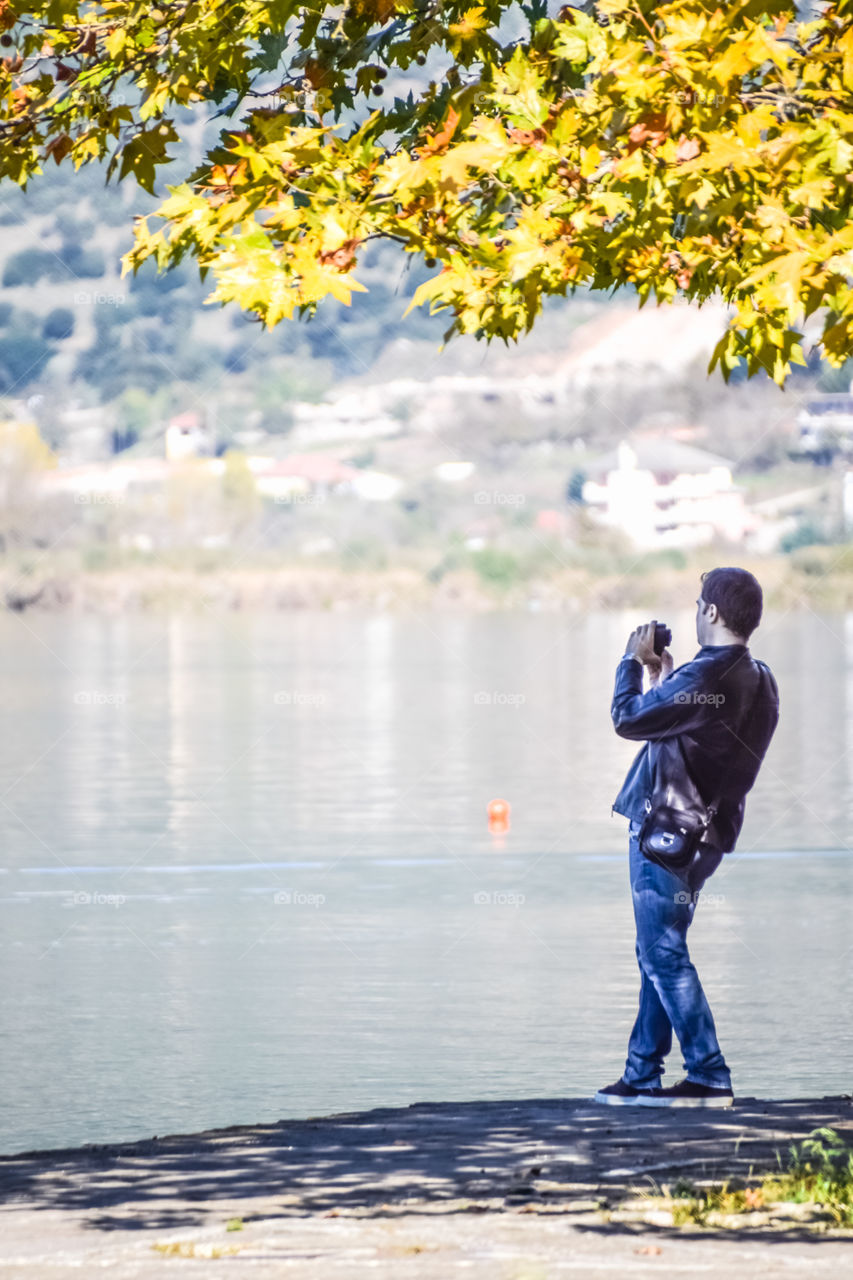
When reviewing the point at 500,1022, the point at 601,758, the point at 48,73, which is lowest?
the point at 500,1022

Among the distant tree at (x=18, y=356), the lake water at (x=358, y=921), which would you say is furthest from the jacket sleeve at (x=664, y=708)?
the distant tree at (x=18, y=356)

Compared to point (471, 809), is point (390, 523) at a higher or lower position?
higher

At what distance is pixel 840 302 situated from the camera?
592cm

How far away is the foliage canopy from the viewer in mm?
6383

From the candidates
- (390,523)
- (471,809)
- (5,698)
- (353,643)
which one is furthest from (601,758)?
(390,523)

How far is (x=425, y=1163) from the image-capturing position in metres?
7.12

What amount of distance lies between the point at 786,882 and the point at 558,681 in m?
34.8

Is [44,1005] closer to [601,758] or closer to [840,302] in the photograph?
[840,302]

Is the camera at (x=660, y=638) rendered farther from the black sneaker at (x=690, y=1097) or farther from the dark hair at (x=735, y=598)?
the black sneaker at (x=690, y=1097)

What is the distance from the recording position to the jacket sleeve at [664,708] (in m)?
7.68
